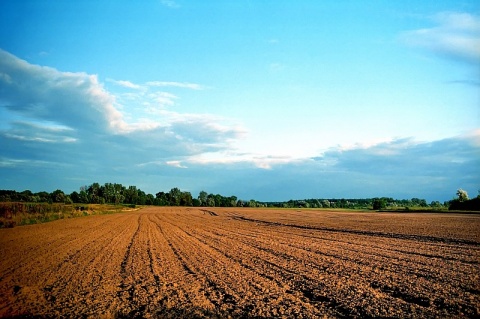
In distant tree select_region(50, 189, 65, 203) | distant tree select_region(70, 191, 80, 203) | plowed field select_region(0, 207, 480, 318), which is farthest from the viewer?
distant tree select_region(70, 191, 80, 203)

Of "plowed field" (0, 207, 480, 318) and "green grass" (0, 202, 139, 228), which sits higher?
"plowed field" (0, 207, 480, 318)

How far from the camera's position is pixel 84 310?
283 inches

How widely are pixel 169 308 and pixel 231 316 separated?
5.11 ft

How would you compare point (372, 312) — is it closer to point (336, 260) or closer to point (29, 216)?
point (336, 260)

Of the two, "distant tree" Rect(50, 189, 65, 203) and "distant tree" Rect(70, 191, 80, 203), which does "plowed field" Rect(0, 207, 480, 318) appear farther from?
"distant tree" Rect(70, 191, 80, 203)

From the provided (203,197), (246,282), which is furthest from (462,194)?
(203,197)

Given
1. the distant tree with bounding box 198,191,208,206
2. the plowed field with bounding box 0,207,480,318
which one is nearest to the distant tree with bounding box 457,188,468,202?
the plowed field with bounding box 0,207,480,318

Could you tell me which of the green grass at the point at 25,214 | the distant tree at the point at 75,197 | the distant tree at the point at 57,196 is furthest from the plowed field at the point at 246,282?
the distant tree at the point at 75,197

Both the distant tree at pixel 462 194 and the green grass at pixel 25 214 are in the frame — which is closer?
the green grass at pixel 25 214

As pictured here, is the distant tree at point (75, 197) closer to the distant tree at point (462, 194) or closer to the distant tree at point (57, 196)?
the distant tree at point (57, 196)

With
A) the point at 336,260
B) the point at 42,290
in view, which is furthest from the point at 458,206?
the point at 42,290

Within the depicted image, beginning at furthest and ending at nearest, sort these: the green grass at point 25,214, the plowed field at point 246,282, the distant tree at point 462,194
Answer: the distant tree at point 462,194, the green grass at point 25,214, the plowed field at point 246,282

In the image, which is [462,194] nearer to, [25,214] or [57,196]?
[25,214]

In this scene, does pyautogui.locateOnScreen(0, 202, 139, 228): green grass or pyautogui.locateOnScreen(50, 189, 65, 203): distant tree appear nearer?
pyautogui.locateOnScreen(0, 202, 139, 228): green grass
